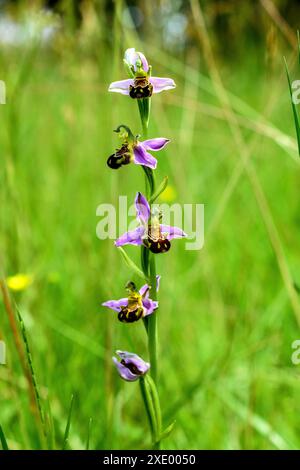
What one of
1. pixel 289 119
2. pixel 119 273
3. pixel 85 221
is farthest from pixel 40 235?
pixel 289 119

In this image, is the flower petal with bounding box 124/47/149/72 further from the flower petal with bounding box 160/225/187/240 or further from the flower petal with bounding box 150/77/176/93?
the flower petal with bounding box 160/225/187/240

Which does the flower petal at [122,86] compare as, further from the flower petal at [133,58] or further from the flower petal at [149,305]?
the flower petal at [149,305]

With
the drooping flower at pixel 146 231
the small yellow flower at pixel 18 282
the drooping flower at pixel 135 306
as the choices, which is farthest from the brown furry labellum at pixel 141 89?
the small yellow flower at pixel 18 282

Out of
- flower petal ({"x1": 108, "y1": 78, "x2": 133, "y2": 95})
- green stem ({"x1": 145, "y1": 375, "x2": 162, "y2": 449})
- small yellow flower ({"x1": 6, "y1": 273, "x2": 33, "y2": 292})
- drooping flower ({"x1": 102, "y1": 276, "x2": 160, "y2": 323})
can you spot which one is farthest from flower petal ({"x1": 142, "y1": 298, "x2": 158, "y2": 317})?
small yellow flower ({"x1": 6, "y1": 273, "x2": 33, "y2": 292})

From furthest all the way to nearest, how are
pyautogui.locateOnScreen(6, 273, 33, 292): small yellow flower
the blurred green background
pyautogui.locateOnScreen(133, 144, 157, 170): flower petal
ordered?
pyautogui.locateOnScreen(6, 273, 33, 292): small yellow flower < the blurred green background < pyautogui.locateOnScreen(133, 144, 157, 170): flower petal

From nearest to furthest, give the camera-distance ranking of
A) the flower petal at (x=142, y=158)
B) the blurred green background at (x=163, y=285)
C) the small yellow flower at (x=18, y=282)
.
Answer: the flower petal at (x=142, y=158) < the blurred green background at (x=163, y=285) < the small yellow flower at (x=18, y=282)

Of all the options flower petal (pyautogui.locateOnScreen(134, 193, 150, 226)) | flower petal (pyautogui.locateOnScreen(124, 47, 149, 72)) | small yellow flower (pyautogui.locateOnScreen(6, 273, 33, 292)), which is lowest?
small yellow flower (pyautogui.locateOnScreen(6, 273, 33, 292))

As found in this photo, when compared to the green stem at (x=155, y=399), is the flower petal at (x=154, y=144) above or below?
above

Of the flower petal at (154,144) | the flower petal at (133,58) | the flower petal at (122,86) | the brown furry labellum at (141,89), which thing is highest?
the flower petal at (133,58)

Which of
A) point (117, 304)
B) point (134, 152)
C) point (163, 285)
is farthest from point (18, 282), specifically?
point (134, 152)
